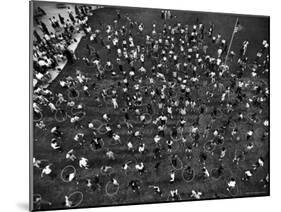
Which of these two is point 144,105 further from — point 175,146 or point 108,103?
point 175,146

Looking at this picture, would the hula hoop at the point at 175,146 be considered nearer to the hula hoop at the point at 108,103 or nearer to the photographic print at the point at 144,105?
the photographic print at the point at 144,105

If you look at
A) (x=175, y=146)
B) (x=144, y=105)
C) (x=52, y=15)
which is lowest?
(x=175, y=146)

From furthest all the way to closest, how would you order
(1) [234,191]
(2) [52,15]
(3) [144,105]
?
1. (1) [234,191]
2. (3) [144,105]
3. (2) [52,15]

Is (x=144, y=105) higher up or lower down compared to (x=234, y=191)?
higher up

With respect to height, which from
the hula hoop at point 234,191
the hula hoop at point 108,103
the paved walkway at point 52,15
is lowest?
the hula hoop at point 234,191

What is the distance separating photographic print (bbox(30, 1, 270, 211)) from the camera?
3.01 m

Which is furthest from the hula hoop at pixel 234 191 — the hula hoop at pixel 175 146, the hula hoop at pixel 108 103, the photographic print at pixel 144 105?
the hula hoop at pixel 108 103

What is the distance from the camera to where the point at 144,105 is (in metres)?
3.20

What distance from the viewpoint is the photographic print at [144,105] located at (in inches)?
119

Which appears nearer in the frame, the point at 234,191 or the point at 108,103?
the point at 108,103

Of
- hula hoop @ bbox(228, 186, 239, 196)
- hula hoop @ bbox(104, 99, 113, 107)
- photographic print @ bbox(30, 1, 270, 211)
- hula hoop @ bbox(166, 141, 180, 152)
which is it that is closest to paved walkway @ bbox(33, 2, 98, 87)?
photographic print @ bbox(30, 1, 270, 211)

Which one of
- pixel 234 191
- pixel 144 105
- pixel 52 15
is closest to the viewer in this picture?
pixel 52 15

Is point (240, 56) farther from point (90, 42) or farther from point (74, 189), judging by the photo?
point (74, 189)

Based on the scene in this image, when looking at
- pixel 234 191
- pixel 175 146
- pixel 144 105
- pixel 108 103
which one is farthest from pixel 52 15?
pixel 234 191
